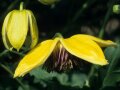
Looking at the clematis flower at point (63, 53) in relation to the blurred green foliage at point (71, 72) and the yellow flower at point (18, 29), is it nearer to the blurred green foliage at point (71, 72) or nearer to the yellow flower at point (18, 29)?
the yellow flower at point (18, 29)

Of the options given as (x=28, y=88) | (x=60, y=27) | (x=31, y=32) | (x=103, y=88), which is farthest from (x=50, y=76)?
(x=60, y=27)

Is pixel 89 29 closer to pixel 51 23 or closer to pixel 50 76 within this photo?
pixel 51 23

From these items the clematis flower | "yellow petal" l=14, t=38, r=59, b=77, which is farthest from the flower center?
"yellow petal" l=14, t=38, r=59, b=77

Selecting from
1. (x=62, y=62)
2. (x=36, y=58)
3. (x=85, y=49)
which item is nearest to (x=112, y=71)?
(x=62, y=62)

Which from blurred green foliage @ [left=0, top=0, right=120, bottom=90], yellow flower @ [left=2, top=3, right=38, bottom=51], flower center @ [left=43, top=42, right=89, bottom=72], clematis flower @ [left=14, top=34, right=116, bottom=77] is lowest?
blurred green foliage @ [left=0, top=0, right=120, bottom=90]

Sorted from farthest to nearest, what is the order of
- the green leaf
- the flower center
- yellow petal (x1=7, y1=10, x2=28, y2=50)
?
the green leaf, the flower center, yellow petal (x1=7, y1=10, x2=28, y2=50)

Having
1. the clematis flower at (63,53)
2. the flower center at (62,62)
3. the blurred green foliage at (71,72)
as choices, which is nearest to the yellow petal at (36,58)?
the clematis flower at (63,53)

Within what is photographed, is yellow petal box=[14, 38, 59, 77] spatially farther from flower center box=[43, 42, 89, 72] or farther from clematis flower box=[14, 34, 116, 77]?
flower center box=[43, 42, 89, 72]
